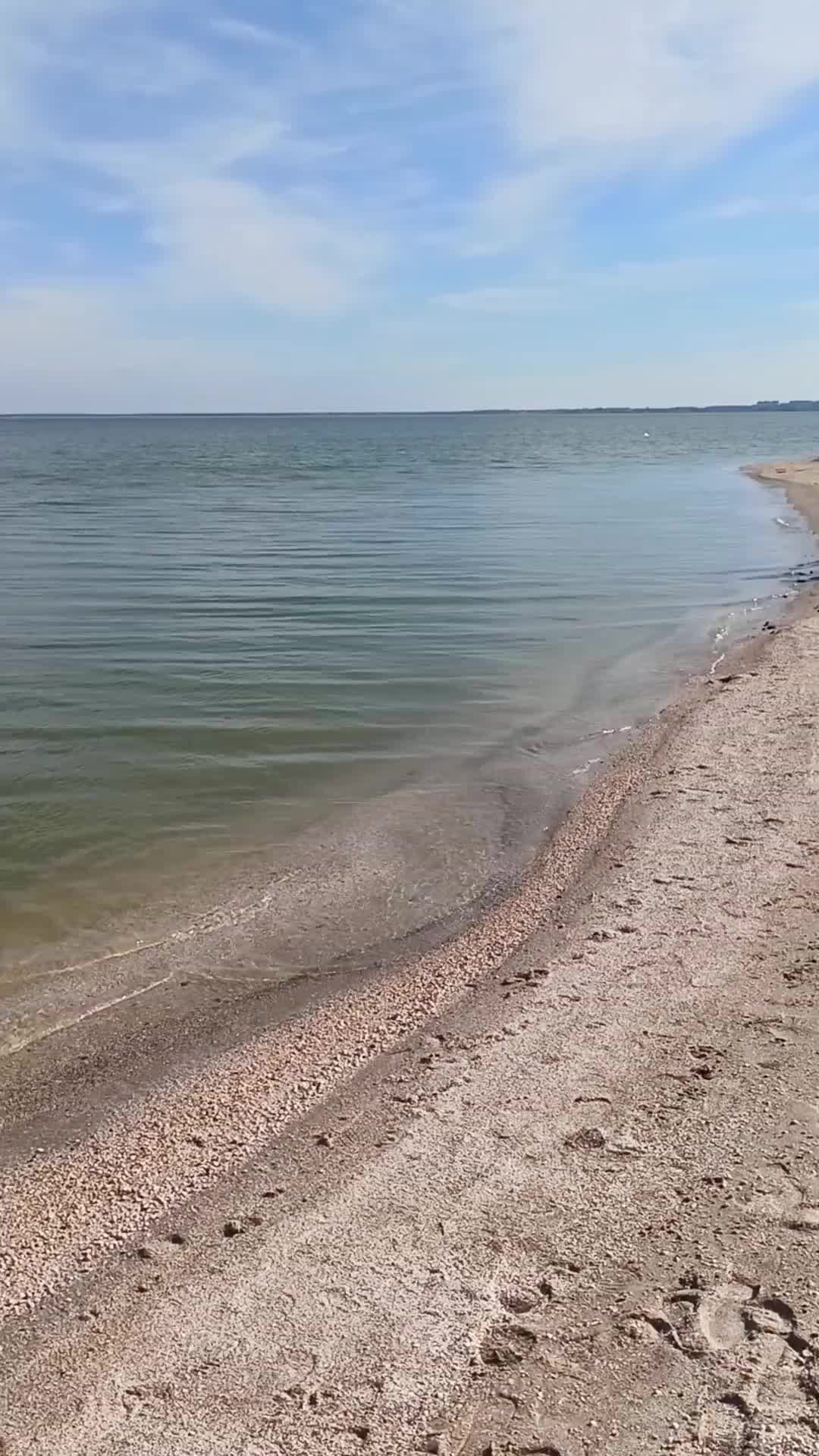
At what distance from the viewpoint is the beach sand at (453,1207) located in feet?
10.2

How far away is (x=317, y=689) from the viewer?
41.0 ft

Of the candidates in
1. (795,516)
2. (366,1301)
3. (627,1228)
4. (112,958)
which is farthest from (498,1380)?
(795,516)

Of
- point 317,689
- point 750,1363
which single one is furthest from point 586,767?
point 750,1363

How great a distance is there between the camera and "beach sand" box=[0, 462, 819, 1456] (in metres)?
3.10

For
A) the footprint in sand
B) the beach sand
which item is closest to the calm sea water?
the beach sand

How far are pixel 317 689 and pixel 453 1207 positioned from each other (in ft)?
29.3

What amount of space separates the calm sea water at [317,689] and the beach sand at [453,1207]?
1.43m

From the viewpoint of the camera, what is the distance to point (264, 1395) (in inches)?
124

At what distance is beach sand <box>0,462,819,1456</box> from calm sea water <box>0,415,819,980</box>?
1.43 metres

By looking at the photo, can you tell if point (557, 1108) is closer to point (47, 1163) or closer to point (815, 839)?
point (47, 1163)

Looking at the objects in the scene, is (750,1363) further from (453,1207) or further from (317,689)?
(317,689)

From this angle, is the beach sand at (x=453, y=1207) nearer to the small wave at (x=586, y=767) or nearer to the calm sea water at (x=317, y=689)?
the calm sea water at (x=317, y=689)

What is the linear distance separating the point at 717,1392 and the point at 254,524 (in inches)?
1137

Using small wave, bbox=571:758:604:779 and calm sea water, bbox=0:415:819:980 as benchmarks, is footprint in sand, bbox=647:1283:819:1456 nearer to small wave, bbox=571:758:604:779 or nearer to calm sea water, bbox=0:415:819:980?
calm sea water, bbox=0:415:819:980
